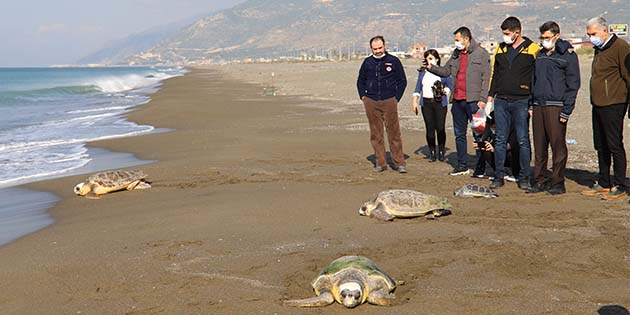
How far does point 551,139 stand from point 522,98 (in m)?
0.58

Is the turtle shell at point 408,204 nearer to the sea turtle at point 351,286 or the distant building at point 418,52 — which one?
the sea turtle at point 351,286

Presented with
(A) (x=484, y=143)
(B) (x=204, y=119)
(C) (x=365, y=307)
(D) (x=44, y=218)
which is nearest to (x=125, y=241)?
(D) (x=44, y=218)

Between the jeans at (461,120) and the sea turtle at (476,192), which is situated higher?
the jeans at (461,120)

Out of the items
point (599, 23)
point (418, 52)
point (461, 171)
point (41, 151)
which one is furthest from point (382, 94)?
point (418, 52)

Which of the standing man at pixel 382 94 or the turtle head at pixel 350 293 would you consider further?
the standing man at pixel 382 94

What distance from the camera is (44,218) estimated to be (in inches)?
275

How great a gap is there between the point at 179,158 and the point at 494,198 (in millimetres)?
5774

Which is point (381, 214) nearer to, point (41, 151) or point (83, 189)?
point (83, 189)

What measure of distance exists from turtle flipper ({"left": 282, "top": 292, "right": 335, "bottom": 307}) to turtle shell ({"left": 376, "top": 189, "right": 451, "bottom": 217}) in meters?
2.11

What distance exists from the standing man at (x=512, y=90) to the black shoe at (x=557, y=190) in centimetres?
29

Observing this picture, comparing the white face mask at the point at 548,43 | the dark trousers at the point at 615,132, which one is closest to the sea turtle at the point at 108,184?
the white face mask at the point at 548,43

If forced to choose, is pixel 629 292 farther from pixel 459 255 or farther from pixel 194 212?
pixel 194 212

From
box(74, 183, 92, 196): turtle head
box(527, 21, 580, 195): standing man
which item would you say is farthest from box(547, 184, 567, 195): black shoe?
box(74, 183, 92, 196): turtle head

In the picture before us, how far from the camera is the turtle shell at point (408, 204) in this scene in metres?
6.00
